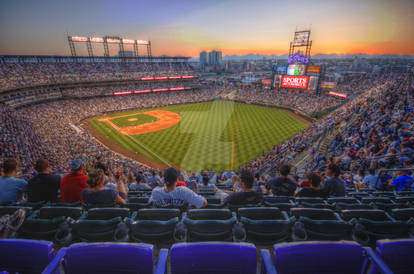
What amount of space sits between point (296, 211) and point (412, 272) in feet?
5.24

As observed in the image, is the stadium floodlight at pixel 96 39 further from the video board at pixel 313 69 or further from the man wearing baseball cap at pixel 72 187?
the man wearing baseball cap at pixel 72 187

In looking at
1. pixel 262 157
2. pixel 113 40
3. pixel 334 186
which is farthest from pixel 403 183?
pixel 113 40

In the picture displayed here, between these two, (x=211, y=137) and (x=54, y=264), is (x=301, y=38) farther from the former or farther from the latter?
(x=54, y=264)

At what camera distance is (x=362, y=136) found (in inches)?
585

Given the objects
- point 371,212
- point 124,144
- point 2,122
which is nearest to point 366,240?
point 371,212

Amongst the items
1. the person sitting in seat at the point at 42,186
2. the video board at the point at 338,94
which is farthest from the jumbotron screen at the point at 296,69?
the person sitting in seat at the point at 42,186

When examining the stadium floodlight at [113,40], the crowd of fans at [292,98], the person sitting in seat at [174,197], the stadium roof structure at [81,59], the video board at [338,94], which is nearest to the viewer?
the person sitting in seat at [174,197]

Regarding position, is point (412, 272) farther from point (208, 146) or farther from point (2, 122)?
point (2, 122)

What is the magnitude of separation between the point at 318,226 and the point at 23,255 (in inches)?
173

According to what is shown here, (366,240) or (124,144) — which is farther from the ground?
(366,240)

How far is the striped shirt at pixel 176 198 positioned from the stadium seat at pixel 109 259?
1.69m

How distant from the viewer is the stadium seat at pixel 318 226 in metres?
3.40

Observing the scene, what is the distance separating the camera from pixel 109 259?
2.42m

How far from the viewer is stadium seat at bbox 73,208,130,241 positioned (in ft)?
11.4
